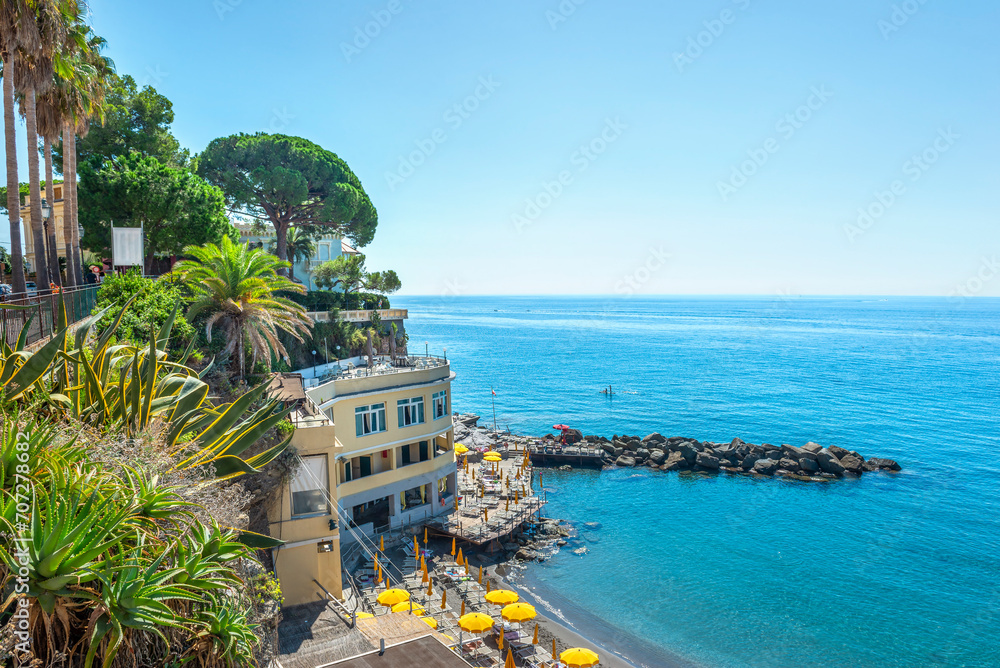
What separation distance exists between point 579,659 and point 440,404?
14.8m

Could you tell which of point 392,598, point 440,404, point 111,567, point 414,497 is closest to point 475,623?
point 392,598

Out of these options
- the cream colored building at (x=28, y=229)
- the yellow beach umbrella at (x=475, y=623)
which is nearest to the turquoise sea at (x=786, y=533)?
the yellow beach umbrella at (x=475, y=623)

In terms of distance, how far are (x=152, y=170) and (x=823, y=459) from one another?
53387 mm

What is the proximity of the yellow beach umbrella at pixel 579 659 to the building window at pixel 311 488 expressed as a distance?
10.5 meters

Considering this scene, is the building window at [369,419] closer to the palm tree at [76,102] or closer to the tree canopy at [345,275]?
the palm tree at [76,102]

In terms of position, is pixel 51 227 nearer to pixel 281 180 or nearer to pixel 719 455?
pixel 281 180

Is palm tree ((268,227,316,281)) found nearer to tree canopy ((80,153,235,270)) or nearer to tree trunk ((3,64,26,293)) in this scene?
tree canopy ((80,153,235,270))

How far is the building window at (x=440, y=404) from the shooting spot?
3244cm

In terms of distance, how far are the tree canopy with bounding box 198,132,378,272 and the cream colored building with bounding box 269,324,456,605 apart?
19.3 meters

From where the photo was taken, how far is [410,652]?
12586 mm

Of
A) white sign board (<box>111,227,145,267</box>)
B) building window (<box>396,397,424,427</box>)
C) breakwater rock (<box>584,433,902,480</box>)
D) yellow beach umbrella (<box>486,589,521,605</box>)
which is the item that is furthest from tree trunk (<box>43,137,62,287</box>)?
breakwater rock (<box>584,433,902,480</box>)

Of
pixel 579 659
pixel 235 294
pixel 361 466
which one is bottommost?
pixel 579 659

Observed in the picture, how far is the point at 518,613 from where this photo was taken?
23891mm

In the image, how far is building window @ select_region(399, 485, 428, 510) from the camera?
31734 mm
